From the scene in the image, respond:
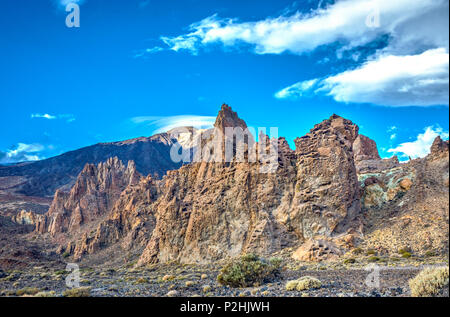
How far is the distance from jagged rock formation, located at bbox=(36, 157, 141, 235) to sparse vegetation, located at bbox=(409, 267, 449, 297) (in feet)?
315

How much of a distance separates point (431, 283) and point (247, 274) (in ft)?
36.4

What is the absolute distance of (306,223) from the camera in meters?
41.9

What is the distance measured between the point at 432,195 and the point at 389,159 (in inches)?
1093

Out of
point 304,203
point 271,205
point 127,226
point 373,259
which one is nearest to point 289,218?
point 304,203

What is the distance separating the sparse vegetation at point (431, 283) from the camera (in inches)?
512

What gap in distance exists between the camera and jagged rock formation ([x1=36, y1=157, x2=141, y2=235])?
327ft

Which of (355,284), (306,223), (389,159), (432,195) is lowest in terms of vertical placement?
(355,284)

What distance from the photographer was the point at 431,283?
13.3 m

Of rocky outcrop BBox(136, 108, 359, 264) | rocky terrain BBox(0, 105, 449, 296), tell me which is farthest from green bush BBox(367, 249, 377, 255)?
rocky outcrop BBox(136, 108, 359, 264)

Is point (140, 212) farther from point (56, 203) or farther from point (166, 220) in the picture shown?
point (56, 203)

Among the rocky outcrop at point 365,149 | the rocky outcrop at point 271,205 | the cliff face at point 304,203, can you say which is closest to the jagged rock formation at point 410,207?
the cliff face at point 304,203

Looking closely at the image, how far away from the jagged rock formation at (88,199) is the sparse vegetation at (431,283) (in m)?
95.9
